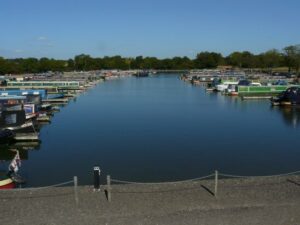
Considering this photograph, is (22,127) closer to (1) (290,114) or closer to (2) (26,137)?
(2) (26,137)

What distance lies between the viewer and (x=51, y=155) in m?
27.8

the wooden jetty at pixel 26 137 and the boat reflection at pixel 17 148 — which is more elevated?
the wooden jetty at pixel 26 137

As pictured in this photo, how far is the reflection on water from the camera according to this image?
4231 centimetres

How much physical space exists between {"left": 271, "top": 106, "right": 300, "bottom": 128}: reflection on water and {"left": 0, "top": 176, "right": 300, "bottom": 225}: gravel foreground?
92.0 ft

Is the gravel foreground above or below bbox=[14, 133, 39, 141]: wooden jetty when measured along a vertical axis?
above

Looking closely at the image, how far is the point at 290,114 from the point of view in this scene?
4844 cm

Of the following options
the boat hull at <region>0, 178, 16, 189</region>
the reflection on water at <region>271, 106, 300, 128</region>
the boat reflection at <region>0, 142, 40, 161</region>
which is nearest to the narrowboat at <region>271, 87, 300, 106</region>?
the reflection on water at <region>271, 106, 300, 128</region>

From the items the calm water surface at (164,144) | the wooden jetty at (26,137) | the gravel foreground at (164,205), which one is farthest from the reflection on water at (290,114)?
the gravel foreground at (164,205)

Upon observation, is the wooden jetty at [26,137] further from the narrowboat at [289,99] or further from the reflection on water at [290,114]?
the narrowboat at [289,99]

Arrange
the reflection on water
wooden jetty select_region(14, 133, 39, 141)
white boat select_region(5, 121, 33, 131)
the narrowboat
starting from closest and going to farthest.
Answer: wooden jetty select_region(14, 133, 39, 141) < white boat select_region(5, 121, 33, 131) < the reflection on water < the narrowboat

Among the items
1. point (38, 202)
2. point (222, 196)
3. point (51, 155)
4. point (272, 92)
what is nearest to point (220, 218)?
point (222, 196)

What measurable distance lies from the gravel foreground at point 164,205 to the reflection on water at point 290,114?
92.0 feet

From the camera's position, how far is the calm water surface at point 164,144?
23406 millimetres

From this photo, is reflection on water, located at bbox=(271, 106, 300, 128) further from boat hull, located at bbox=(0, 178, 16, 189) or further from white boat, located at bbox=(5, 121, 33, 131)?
boat hull, located at bbox=(0, 178, 16, 189)
